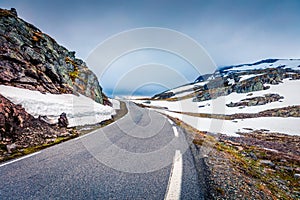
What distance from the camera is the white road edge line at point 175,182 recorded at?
3338 mm

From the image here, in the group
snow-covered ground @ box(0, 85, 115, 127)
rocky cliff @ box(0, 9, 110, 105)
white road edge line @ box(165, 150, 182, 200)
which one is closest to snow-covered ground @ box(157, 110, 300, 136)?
snow-covered ground @ box(0, 85, 115, 127)

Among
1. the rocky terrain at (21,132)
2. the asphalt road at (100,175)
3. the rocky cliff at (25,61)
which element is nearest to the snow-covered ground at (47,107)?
the rocky terrain at (21,132)

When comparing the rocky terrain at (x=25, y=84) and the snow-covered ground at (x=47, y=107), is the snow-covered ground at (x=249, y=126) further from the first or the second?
the rocky terrain at (x=25, y=84)

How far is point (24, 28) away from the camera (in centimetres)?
1988

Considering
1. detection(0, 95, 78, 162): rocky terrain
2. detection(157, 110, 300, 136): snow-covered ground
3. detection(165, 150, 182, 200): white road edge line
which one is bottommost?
detection(157, 110, 300, 136): snow-covered ground

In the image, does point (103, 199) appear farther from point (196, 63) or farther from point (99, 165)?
point (196, 63)

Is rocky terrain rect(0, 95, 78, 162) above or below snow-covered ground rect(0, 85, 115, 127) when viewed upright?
below

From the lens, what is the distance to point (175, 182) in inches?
153

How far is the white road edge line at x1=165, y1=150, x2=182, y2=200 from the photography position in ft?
10.9

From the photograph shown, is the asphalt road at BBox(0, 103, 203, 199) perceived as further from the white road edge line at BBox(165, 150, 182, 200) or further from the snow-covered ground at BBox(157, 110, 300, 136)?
the snow-covered ground at BBox(157, 110, 300, 136)

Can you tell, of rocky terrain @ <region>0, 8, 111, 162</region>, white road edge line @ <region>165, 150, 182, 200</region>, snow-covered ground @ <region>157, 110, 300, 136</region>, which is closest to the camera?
white road edge line @ <region>165, 150, 182, 200</region>

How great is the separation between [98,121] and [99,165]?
1046 cm

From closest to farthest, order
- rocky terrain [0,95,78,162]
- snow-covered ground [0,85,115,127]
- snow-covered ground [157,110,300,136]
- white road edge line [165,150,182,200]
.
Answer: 1. white road edge line [165,150,182,200]
2. rocky terrain [0,95,78,162]
3. snow-covered ground [0,85,115,127]
4. snow-covered ground [157,110,300,136]

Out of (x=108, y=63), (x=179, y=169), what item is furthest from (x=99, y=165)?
(x=108, y=63)
